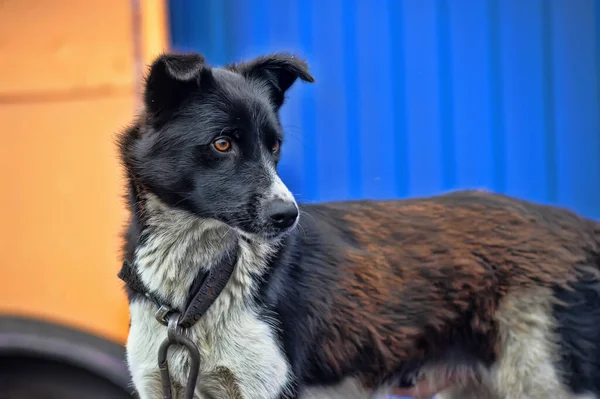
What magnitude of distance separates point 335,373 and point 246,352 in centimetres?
40

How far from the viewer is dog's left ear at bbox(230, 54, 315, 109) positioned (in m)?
2.60

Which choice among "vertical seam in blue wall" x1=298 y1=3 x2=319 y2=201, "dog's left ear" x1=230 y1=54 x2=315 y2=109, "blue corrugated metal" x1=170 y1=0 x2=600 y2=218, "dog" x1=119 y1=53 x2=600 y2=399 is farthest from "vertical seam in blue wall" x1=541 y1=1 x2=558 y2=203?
"dog's left ear" x1=230 y1=54 x2=315 y2=109

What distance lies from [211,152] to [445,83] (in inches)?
54.1

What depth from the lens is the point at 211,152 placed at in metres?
2.38

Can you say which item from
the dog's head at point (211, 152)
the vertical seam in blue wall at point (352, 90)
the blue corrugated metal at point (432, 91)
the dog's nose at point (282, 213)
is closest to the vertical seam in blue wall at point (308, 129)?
the blue corrugated metal at point (432, 91)

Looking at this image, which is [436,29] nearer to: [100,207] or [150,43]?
[150,43]

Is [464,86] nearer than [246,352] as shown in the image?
No

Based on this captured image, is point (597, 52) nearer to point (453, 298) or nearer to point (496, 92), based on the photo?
point (496, 92)

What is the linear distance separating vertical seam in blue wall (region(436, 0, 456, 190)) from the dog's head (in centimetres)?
105

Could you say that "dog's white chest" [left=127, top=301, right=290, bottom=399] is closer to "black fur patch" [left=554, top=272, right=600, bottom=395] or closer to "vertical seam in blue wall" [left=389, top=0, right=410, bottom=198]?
"black fur patch" [left=554, top=272, right=600, bottom=395]

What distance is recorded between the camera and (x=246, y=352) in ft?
7.76

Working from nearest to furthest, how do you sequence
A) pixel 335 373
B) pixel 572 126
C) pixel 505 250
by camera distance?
pixel 335 373 → pixel 505 250 → pixel 572 126

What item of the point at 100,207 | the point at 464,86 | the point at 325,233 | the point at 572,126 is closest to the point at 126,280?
the point at 100,207

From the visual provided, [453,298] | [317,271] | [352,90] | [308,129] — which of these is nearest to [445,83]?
[352,90]
